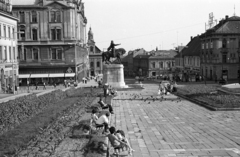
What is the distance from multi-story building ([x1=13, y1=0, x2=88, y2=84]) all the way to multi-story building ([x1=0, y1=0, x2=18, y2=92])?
1264 centimetres

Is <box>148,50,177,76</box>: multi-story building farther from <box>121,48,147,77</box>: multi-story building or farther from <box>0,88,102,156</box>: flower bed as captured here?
<box>0,88,102,156</box>: flower bed

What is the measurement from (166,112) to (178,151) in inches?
449

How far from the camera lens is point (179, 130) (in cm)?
1892

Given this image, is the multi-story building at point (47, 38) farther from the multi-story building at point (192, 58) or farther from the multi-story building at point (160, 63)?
the multi-story building at point (160, 63)

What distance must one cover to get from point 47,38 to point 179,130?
59.1 meters

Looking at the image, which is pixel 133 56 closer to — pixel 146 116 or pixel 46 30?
pixel 46 30

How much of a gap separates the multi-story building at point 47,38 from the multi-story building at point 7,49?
12643mm

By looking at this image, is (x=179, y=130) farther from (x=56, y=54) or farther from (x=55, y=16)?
(x=55, y=16)


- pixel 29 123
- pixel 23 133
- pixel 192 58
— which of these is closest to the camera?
pixel 23 133

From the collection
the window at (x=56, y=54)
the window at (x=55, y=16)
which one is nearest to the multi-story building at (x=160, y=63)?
the window at (x=56, y=54)

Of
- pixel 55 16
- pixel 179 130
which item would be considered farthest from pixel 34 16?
pixel 179 130

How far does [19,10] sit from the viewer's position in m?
72.9

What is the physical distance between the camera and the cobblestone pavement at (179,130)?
48.1 ft

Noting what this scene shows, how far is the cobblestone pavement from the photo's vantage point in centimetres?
1466
